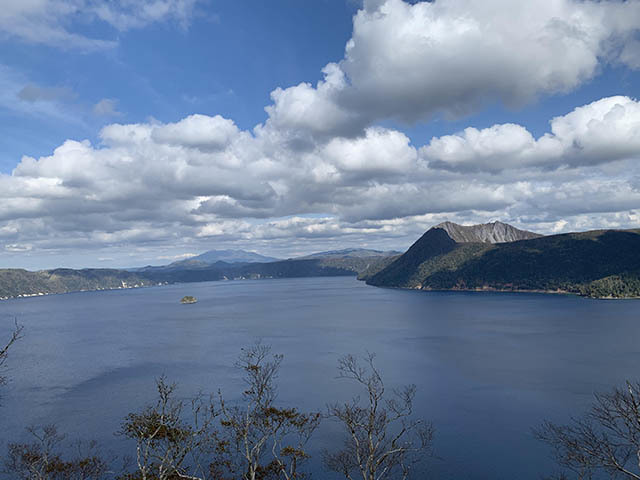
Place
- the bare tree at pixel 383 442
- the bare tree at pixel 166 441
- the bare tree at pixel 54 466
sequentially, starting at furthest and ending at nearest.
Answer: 1. the bare tree at pixel 383 442
2. the bare tree at pixel 54 466
3. the bare tree at pixel 166 441

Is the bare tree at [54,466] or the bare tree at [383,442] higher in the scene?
the bare tree at [54,466]

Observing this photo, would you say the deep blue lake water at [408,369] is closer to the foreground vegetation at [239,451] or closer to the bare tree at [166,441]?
the foreground vegetation at [239,451]

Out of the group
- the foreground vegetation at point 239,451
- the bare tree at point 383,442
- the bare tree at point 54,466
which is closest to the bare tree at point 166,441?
the foreground vegetation at point 239,451

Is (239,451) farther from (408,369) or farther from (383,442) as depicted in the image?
(408,369)

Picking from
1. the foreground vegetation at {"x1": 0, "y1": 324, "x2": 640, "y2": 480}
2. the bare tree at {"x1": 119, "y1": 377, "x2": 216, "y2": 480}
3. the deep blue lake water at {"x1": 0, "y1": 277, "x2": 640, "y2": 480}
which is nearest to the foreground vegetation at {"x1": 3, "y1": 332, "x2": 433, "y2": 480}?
the foreground vegetation at {"x1": 0, "y1": 324, "x2": 640, "y2": 480}

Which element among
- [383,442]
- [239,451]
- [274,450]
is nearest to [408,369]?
[383,442]

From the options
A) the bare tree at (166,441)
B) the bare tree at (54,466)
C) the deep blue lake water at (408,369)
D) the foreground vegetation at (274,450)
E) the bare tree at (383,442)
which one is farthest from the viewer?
the deep blue lake water at (408,369)

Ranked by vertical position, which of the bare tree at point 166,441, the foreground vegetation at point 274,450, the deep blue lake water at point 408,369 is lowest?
the deep blue lake water at point 408,369

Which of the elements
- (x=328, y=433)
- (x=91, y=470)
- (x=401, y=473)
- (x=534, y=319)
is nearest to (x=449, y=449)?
(x=401, y=473)

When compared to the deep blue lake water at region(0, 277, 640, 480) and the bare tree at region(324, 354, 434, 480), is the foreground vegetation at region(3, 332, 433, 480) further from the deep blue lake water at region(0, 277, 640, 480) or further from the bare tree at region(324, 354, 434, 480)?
the deep blue lake water at region(0, 277, 640, 480)
